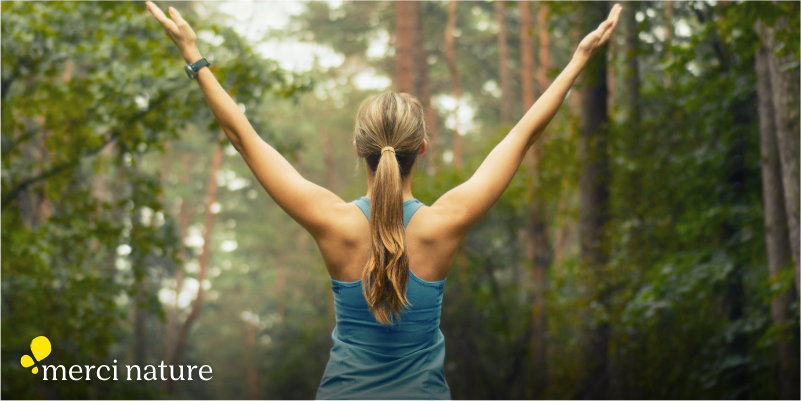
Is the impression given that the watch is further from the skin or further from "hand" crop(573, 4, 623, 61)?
"hand" crop(573, 4, 623, 61)

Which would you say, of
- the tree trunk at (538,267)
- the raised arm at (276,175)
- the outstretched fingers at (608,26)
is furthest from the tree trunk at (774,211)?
the raised arm at (276,175)

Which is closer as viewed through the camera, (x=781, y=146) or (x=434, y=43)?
(x=781, y=146)

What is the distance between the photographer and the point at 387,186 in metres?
2.12

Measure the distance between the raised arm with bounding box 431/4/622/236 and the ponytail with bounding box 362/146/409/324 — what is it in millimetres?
145

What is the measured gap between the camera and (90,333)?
802 cm

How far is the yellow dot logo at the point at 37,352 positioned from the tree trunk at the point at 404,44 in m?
9.45

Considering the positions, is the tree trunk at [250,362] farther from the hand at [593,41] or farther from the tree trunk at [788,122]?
the hand at [593,41]

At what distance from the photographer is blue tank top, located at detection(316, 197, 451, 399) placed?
2.07 m

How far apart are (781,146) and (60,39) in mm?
6930

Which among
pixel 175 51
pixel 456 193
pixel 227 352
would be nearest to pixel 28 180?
pixel 175 51

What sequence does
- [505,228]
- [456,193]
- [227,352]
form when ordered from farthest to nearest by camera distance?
[227,352], [505,228], [456,193]

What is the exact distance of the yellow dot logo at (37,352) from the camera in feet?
24.3

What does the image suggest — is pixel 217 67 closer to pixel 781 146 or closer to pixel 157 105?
pixel 157 105

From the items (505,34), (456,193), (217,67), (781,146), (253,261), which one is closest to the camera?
(456,193)
